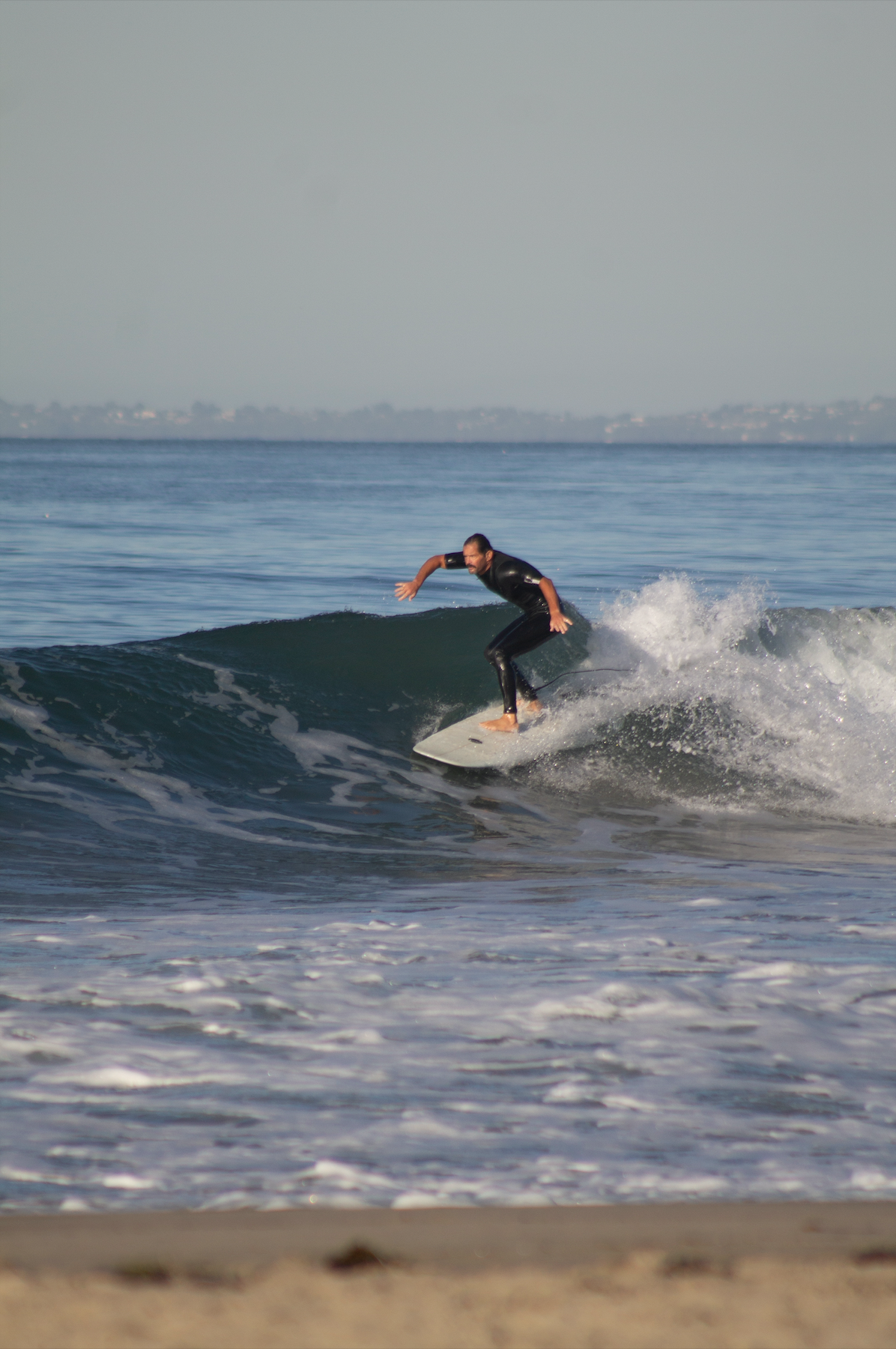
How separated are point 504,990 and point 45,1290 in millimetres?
2179

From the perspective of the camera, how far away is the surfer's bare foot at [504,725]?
9.69 meters

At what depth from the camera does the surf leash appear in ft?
35.4

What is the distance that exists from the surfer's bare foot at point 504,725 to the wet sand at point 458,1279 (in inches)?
300

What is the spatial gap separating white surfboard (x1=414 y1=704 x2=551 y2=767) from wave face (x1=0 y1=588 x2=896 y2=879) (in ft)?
0.49

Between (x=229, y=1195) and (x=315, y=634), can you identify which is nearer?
(x=229, y=1195)

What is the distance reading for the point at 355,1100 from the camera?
2.84 m

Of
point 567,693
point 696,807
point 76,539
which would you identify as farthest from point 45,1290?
point 76,539

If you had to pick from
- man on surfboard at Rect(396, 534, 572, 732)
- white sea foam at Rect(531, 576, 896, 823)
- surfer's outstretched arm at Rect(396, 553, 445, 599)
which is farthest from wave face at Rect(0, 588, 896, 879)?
surfer's outstretched arm at Rect(396, 553, 445, 599)

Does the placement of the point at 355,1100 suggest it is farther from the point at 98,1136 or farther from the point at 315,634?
the point at 315,634

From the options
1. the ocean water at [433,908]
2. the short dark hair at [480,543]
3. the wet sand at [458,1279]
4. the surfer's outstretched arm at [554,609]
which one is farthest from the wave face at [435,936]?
the short dark hair at [480,543]

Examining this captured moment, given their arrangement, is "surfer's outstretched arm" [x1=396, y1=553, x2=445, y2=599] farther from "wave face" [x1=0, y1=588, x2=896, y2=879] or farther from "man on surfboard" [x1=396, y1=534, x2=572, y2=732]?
"wave face" [x1=0, y1=588, x2=896, y2=879]

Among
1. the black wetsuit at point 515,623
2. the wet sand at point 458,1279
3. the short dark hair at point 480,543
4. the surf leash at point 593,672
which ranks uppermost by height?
the short dark hair at point 480,543

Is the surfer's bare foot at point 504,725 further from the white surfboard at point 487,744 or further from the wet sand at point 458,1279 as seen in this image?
the wet sand at point 458,1279

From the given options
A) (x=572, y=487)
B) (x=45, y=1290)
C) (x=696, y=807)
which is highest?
(x=572, y=487)
